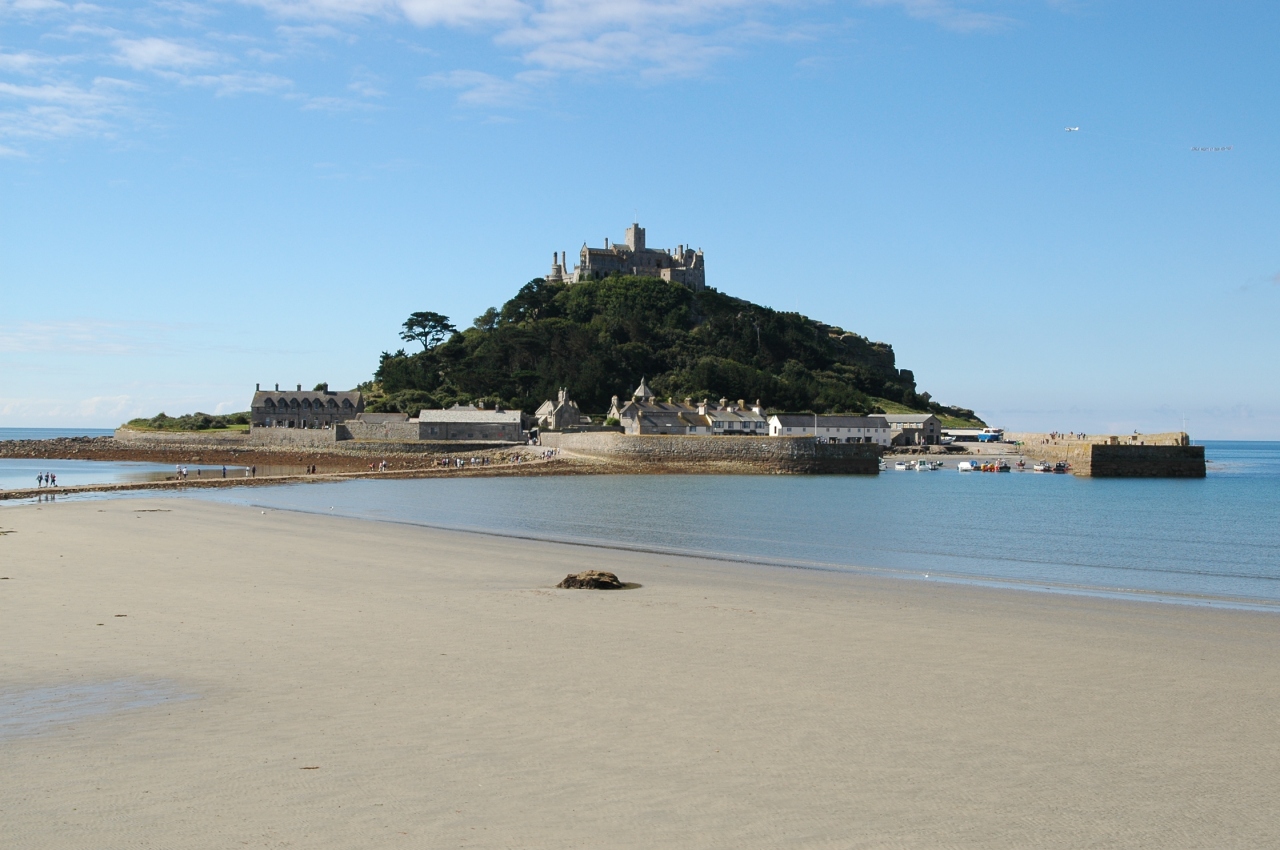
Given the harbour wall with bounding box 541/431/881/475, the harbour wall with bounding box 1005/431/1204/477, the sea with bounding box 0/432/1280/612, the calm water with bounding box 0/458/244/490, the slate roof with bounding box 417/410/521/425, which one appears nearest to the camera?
the sea with bounding box 0/432/1280/612

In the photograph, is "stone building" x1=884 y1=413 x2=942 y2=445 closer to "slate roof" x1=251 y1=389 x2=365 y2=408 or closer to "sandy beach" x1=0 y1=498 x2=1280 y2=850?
"slate roof" x1=251 y1=389 x2=365 y2=408

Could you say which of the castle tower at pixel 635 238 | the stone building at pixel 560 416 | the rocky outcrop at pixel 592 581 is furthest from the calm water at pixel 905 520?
the castle tower at pixel 635 238

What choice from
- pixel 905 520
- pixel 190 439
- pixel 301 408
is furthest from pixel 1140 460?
pixel 190 439

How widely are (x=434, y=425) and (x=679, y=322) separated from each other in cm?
4358

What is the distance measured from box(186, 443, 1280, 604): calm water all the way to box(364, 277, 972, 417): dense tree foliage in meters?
33.6

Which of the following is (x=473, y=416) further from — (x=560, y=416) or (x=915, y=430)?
(x=915, y=430)

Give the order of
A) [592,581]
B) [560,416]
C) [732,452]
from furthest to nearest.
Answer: [560,416] → [732,452] → [592,581]

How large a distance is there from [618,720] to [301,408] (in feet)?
253

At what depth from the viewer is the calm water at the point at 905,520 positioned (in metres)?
19.8

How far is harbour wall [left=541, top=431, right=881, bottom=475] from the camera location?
190 ft

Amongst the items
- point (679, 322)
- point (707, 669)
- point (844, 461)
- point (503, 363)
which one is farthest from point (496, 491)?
point (679, 322)

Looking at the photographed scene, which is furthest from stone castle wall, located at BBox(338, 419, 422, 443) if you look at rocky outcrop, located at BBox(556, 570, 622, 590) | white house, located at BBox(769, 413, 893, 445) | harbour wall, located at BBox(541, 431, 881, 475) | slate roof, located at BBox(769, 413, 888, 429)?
rocky outcrop, located at BBox(556, 570, 622, 590)

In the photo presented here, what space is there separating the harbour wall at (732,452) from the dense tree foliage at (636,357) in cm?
2250

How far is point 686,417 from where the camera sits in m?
77.9
